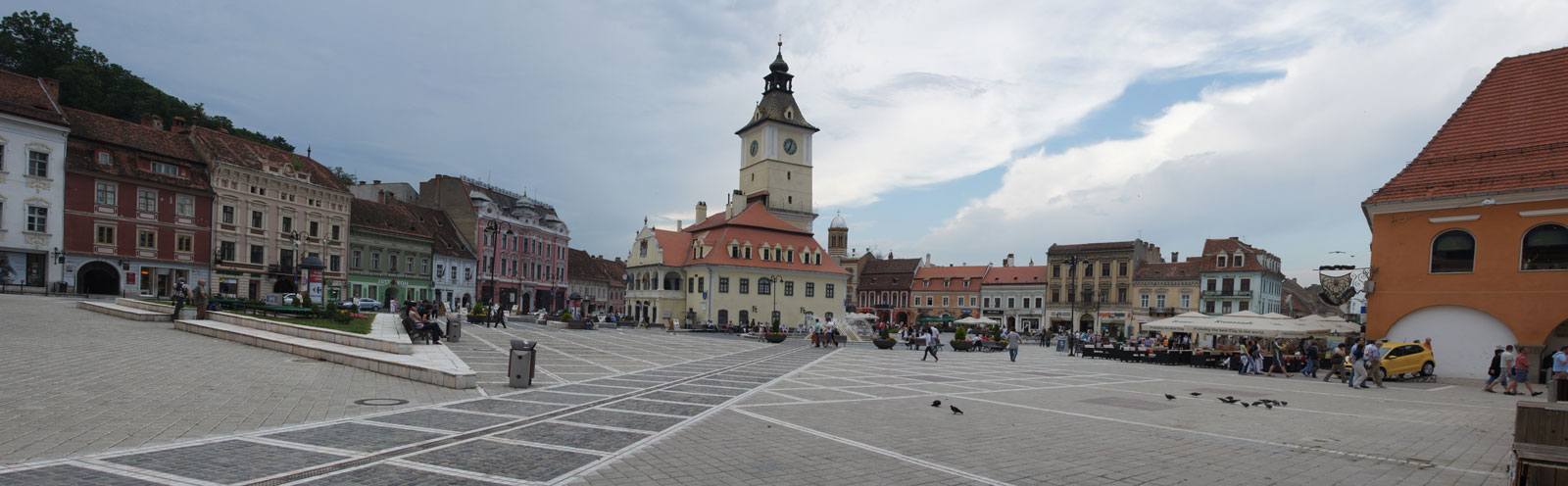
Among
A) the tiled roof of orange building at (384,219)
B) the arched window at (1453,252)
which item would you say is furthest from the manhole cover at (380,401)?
the tiled roof of orange building at (384,219)

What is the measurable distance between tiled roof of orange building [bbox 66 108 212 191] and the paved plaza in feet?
95.1

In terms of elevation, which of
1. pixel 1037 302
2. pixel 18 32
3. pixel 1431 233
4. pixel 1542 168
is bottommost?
pixel 1037 302

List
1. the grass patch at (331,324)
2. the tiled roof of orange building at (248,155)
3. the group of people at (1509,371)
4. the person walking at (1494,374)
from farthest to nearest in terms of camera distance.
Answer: the tiled roof of orange building at (248,155), the grass patch at (331,324), the person walking at (1494,374), the group of people at (1509,371)

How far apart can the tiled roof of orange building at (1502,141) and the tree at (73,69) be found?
6722 cm

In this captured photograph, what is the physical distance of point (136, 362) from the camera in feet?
44.9

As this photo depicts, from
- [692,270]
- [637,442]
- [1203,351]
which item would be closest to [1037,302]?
[692,270]

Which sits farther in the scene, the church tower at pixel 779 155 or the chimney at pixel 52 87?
the church tower at pixel 779 155

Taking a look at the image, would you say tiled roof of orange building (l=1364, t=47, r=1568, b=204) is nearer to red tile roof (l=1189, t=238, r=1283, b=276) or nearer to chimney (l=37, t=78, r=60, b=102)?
red tile roof (l=1189, t=238, r=1283, b=276)

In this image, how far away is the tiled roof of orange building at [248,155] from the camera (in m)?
45.2

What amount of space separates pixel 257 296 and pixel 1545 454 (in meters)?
57.5

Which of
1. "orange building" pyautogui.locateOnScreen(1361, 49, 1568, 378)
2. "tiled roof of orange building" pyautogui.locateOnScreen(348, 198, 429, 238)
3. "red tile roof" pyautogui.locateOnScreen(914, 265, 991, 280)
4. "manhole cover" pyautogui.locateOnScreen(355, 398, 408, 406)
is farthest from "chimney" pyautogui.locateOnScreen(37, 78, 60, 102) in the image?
"red tile roof" pyautogui.locateOnScreen(914, 265, 991, 280)

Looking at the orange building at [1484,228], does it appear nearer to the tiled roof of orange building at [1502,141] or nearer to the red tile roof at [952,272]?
the tiled roof of orange building at [1502,141]

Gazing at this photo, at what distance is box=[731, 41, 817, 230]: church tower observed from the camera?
72812 millimetres

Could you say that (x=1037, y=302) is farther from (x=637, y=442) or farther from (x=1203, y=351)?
(x=637, y=442)
